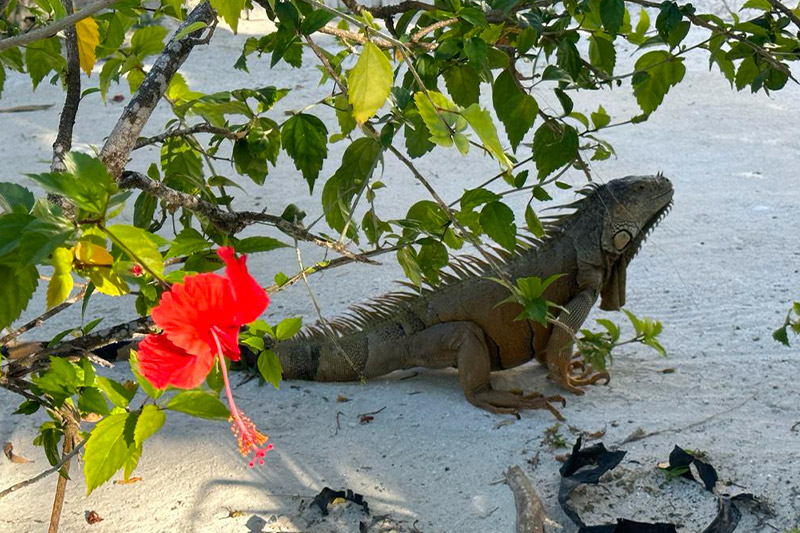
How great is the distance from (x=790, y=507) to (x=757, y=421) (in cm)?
60

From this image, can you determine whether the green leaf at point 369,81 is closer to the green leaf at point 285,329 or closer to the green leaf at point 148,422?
the green leaf at point 148,422

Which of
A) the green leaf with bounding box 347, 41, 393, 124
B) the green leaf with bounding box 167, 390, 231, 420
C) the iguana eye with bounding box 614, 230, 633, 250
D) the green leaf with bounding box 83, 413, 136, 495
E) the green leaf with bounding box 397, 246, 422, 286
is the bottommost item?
the iguana eye with bounding box 614, 230, 633, 250

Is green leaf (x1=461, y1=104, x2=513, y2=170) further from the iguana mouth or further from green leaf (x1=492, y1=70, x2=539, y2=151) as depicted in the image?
the iguana mouth

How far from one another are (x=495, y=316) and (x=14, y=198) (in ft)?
8.55

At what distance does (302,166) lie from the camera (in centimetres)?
222

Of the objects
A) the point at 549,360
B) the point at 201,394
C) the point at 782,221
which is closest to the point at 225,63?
the point at 782,221

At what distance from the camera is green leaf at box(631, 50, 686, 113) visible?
7.70 feet

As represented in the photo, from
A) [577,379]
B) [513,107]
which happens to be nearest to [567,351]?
[577,379]

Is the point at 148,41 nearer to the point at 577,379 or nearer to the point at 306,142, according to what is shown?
the point at 306,142

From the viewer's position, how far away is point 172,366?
42.6 inches

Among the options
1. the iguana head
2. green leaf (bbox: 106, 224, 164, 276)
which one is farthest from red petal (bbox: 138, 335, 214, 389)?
the iguana head

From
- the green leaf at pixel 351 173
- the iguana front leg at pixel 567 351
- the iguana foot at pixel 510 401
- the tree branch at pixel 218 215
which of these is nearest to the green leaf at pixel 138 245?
the tree branch at pixel 218 215

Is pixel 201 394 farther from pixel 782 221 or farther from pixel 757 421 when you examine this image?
pixel 782 221

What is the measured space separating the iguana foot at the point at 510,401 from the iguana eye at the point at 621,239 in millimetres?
704
